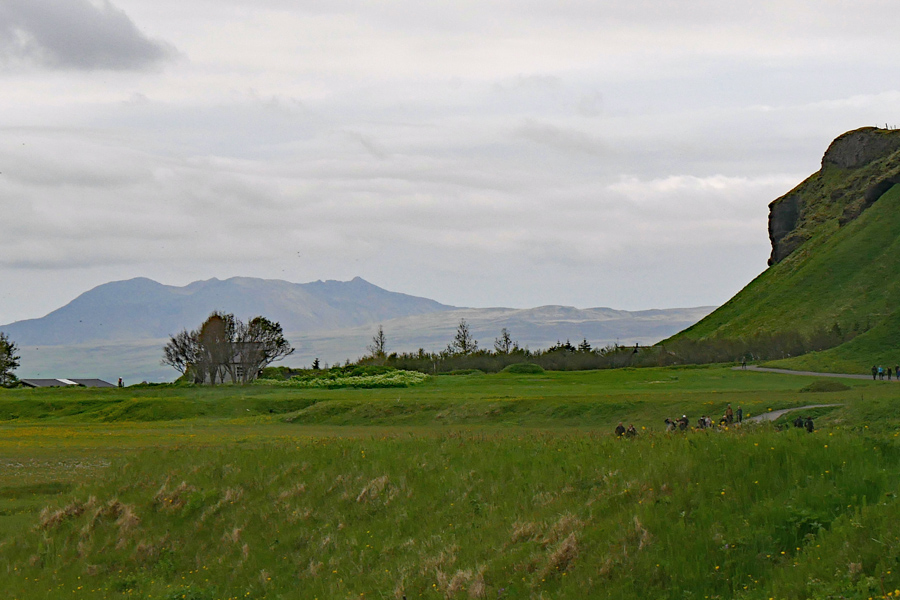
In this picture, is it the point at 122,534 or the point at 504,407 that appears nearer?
the point at 122,534

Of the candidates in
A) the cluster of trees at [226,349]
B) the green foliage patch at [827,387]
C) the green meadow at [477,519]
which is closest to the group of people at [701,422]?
the green meadow at [477,519]

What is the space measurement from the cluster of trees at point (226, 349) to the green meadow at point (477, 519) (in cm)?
8470

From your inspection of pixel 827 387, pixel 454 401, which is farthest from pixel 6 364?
pixel 827 387

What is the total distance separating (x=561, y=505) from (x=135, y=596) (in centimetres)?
1137

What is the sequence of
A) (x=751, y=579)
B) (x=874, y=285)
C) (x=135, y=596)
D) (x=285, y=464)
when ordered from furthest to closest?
(x=874, y=285), (x=285, y=464), (x=135, y=596), (x=751, y=579)

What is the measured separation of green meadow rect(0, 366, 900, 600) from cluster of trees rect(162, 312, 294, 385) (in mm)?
84700

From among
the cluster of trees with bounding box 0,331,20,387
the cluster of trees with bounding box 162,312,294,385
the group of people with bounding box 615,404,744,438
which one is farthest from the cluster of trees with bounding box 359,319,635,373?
the group of people with bounding box 615,404,744,438

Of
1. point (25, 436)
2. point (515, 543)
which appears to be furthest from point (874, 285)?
point (515, 543)

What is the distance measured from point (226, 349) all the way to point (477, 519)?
107 metres

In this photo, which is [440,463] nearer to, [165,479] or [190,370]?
[165,479]

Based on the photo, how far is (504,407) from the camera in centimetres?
5875

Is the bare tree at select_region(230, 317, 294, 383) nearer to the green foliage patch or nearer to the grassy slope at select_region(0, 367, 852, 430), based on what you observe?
the grassy slope at select_region(0, 367, 852, 430)

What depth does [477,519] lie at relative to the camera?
20.6 meters

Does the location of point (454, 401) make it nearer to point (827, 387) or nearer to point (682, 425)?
point (827, 387)
